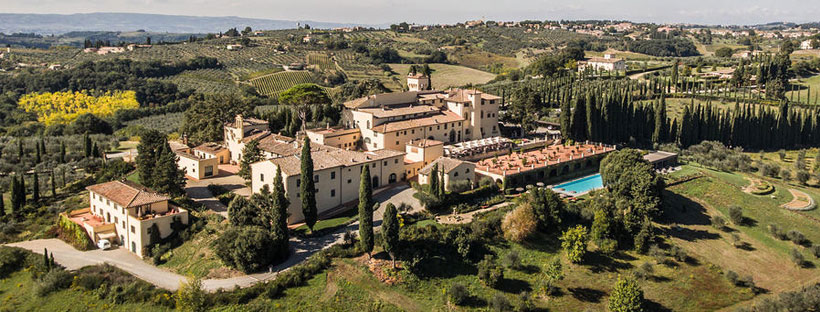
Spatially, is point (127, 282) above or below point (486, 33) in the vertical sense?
below

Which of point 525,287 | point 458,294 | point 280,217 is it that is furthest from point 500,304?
point 280,217

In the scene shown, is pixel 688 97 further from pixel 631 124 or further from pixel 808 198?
pixel 808 198

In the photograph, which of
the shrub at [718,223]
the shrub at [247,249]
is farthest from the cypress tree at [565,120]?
the shrub at [247,249]

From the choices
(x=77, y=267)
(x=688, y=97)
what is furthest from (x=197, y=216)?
(x=688, y=97)

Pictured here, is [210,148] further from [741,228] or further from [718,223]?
[741,228]

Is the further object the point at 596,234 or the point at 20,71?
the point at 20,71

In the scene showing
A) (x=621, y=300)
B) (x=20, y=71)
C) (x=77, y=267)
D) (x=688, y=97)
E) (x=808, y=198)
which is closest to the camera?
(x=621, y=300)

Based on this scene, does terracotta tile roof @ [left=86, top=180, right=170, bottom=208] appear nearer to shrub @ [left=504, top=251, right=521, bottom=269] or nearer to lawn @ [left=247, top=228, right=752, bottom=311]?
lawn @ [left=247, top=228, right=752, bottom=311]
